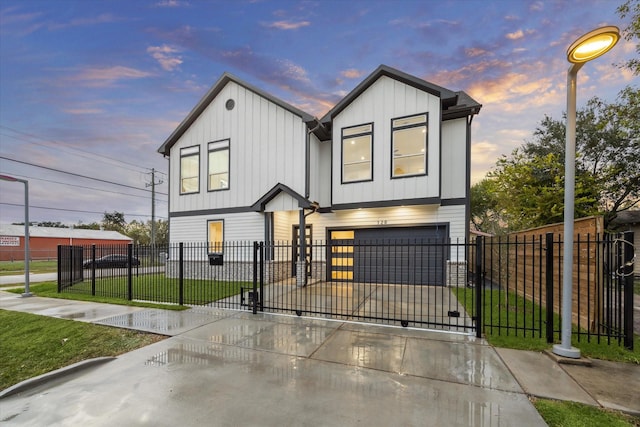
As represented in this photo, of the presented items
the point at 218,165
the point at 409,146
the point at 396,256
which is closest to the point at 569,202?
the point at 409,146

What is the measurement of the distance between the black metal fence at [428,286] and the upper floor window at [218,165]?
134 inches

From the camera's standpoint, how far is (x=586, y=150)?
44.5ft

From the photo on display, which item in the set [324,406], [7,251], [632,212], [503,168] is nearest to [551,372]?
[324,406]

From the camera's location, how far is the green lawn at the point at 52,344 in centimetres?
430

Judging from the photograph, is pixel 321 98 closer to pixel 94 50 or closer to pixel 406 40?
pixel 406 40

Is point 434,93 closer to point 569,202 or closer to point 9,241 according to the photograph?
point 569,202

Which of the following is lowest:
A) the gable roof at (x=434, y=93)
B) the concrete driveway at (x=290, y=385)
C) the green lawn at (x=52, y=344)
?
the green lawn at (x=52, y=344)

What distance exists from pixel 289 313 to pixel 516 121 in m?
16.1

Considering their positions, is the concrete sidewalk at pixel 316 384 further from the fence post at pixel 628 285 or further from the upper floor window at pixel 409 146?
the upper floor window at pixel 409 146

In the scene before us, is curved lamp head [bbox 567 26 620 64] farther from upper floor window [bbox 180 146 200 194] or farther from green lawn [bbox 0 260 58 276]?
green lawn [bbox 0 260 58 276]

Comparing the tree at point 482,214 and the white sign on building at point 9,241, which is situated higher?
the tree at point 482,214

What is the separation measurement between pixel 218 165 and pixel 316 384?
484 inches

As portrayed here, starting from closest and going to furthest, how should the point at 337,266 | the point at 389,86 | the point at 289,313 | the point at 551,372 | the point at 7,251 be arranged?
the point at 551,372, the point at 289,313, the point at 389,86, the point at 337,266, the point at 7,251

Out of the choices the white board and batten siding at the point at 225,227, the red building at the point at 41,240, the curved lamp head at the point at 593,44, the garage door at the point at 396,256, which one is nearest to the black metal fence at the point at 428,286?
the garage door at the point at 396,256
